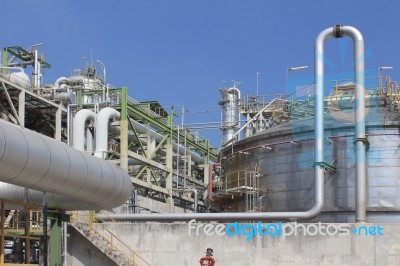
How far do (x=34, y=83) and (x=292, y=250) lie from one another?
22.2 metres

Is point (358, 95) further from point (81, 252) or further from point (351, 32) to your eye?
point (81, 252)

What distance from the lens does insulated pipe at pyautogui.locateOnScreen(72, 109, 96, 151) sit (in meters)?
32.9

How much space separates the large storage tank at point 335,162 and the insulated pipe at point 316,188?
1212 mm

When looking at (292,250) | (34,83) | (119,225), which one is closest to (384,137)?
(292,250)

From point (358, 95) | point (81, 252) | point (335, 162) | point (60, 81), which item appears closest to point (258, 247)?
point (335, 162)

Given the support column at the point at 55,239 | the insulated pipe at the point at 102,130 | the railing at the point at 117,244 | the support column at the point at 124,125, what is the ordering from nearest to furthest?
the support column at the point at 55,239
the railing at the point at 117,244
the insulated pipe at the point at 102,130
the support column at the point at 124,125

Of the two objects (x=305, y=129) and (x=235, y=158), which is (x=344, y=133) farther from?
(x=235, y=158)

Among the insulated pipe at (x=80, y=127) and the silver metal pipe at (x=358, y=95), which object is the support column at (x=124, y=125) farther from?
the silver metal pipe at (x=358, y=95)

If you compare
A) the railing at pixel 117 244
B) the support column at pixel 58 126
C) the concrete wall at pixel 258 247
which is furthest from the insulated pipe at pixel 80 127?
the concrete wall at pixel 258 247

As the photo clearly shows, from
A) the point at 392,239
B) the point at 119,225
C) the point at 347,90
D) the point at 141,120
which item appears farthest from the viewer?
the point at 141,120

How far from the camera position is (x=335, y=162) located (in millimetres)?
26469

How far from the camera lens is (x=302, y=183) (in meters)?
27.1

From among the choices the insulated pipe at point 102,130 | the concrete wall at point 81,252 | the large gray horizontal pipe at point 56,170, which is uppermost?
the insulated pipe at point 102,130

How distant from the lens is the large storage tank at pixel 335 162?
25828mm
